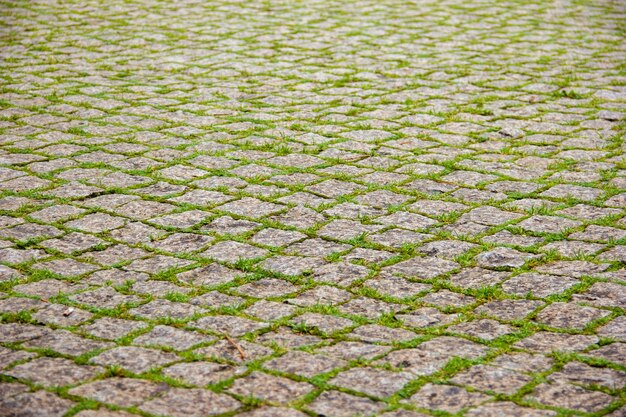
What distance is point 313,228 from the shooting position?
4.99 m

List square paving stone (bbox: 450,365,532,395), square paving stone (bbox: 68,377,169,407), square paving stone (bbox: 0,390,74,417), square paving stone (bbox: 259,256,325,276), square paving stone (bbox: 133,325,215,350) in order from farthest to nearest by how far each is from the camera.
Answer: square paving stone (bbox: 259,256,325,276)
square paving stone (bbox: 133,325,215,350)
square paving stone (bbox: 450,365,532,395)
square paving stone (bbox: 68,377,169,407)
square paving stone (bbox: 0,390,74,417)

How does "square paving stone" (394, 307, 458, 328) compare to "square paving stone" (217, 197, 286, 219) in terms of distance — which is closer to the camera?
"square paving stone" (394, 307, 458, 328)

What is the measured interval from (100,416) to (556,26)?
27.3ft

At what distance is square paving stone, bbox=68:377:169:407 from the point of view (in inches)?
130

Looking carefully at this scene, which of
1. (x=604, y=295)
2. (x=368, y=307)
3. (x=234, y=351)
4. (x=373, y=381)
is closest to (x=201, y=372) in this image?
(x=234, y=351)

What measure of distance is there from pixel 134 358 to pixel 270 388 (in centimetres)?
62

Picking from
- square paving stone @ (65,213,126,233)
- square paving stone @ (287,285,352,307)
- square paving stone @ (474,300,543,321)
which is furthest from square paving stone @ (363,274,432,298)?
square paving stone @ (65,213,126,233)

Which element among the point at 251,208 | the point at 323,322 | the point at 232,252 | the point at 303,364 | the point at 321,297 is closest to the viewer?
the point at 303,364

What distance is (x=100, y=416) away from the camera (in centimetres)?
318

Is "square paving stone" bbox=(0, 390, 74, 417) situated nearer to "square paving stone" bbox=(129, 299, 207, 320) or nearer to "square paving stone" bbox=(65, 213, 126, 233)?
"square paving stone" bbox=(129, 299, 207, 320)

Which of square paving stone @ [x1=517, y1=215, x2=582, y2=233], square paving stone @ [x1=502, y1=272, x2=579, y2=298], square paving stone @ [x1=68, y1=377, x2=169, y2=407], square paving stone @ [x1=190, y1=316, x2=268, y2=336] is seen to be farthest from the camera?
square paving stone @ [x1=517, y1=215, x2=582, y2=233]

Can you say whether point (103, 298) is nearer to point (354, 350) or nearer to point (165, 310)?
point (165, 310)

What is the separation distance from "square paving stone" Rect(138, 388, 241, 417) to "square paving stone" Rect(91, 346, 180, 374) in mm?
235

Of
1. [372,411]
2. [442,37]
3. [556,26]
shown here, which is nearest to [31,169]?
[372,411]
